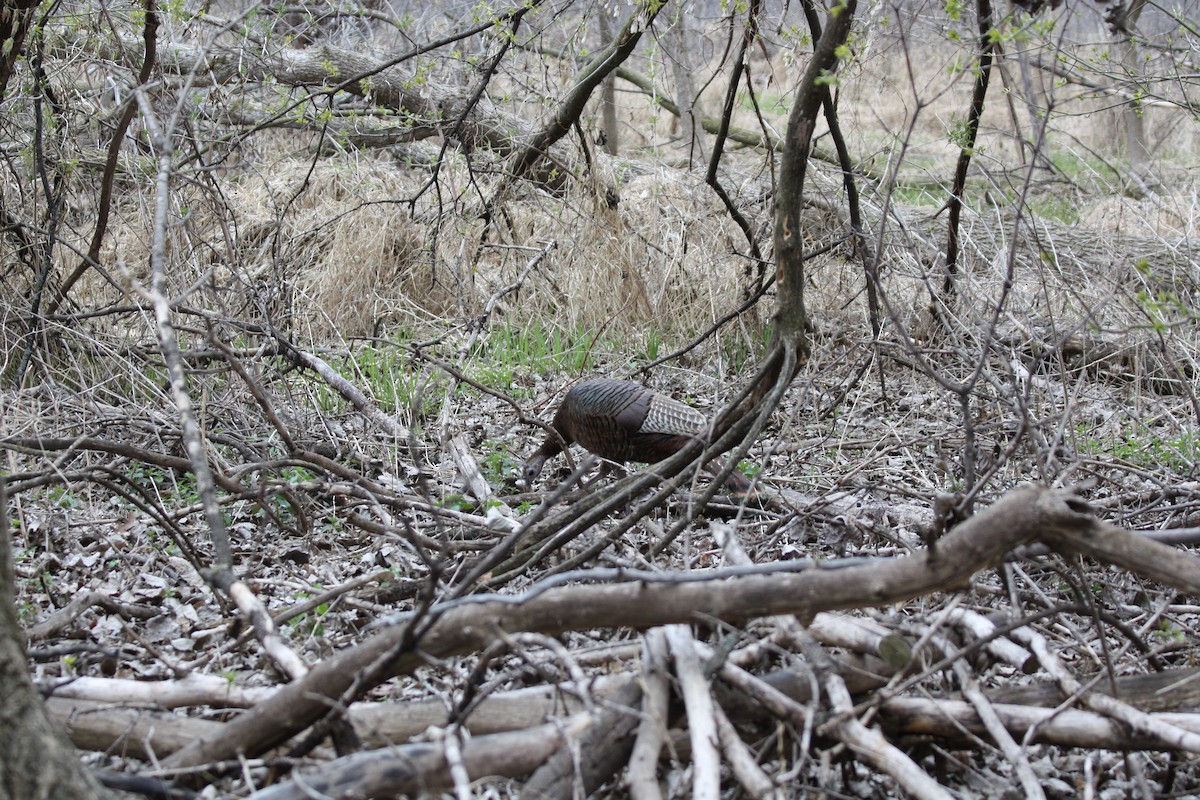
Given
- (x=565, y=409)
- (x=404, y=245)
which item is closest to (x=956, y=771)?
(x=565, y=409)

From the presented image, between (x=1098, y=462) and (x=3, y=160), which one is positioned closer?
(x=1098, y=462)

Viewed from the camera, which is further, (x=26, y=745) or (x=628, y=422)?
(x=628, y=422)

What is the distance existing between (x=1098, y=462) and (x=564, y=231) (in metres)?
4.10

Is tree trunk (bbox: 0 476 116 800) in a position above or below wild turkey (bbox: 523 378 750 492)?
below

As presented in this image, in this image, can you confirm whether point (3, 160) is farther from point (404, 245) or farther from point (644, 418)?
point (644, 418)

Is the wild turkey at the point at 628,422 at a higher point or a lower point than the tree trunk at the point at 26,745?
higher

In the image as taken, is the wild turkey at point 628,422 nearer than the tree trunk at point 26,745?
No

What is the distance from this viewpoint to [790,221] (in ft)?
10.8

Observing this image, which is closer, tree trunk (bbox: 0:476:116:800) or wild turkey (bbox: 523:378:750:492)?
tree trunk (bbox: 0:476:116:800)

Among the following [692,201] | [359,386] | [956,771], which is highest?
[692,201]

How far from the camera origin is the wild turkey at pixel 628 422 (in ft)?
13.9

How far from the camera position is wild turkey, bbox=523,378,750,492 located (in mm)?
4246

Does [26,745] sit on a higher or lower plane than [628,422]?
lower

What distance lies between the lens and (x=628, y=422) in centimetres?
424
